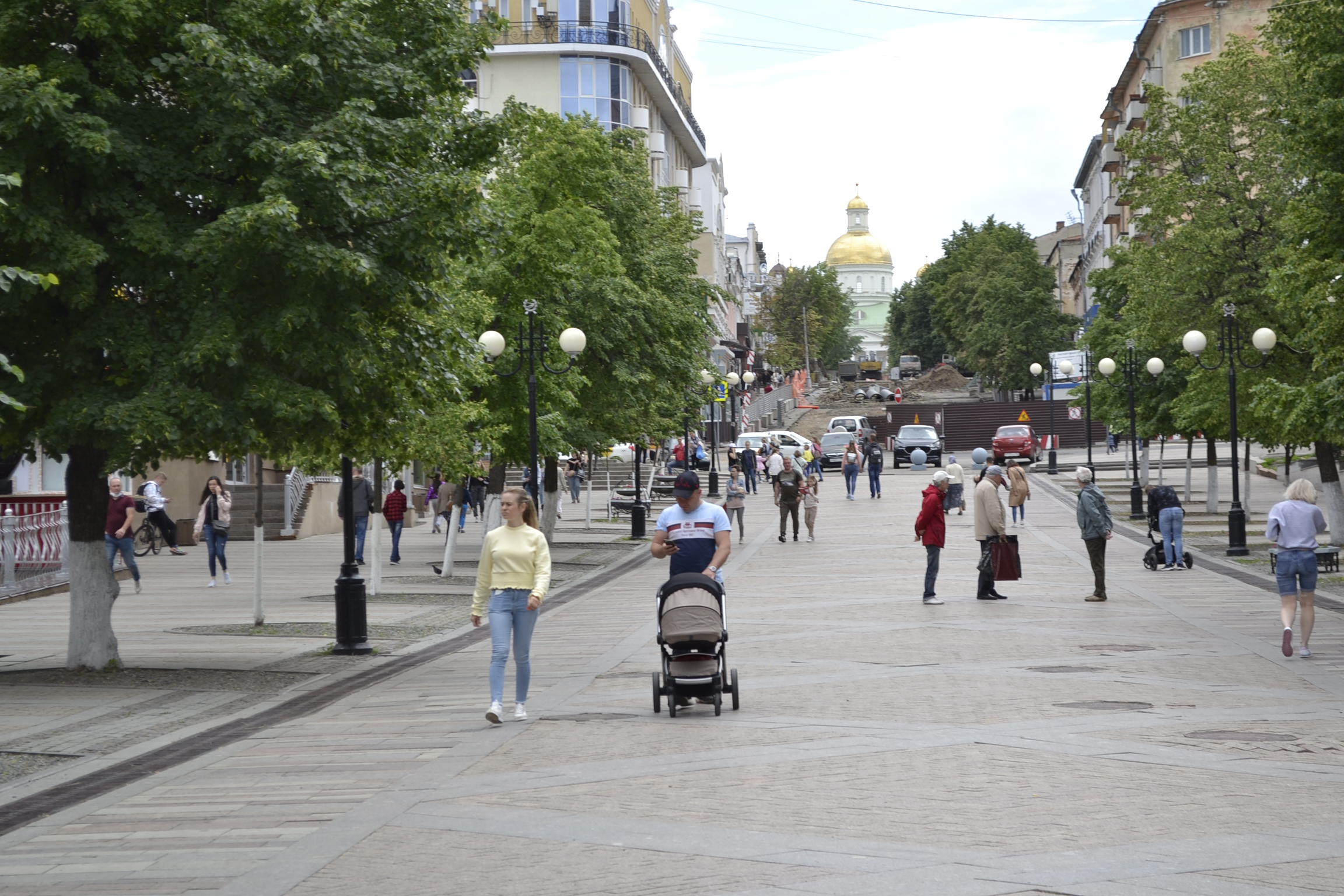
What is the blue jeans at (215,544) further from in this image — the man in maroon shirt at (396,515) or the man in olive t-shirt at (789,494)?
the man in olive t-shirt at (789,494)

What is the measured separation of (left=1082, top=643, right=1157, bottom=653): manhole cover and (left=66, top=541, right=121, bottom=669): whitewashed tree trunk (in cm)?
935

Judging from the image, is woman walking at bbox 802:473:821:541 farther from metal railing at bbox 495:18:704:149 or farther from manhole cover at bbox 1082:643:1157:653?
metal railing at bbox 495:18:704:149

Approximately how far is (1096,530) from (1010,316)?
85018 mm

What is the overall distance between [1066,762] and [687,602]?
10.8ft

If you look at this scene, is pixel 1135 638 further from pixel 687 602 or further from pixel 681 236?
pixel 681 236

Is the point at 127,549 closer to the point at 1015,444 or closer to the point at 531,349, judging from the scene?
the point at 531,349

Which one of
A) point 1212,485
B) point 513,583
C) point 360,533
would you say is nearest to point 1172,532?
point 360,533

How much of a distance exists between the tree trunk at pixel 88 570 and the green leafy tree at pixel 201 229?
0.02 m

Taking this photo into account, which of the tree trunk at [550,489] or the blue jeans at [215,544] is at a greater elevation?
the tree trunk at [550,489]

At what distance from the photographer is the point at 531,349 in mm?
24594

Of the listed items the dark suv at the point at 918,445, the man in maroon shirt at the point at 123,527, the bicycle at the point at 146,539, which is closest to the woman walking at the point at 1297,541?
the man in maroon shirt at the point at 123,527

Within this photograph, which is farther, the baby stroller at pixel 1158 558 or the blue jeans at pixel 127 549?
the baby stroller at pixel 1158 558

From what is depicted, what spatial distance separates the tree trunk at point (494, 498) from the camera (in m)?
29.2

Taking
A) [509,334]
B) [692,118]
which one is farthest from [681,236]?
[692,118]
